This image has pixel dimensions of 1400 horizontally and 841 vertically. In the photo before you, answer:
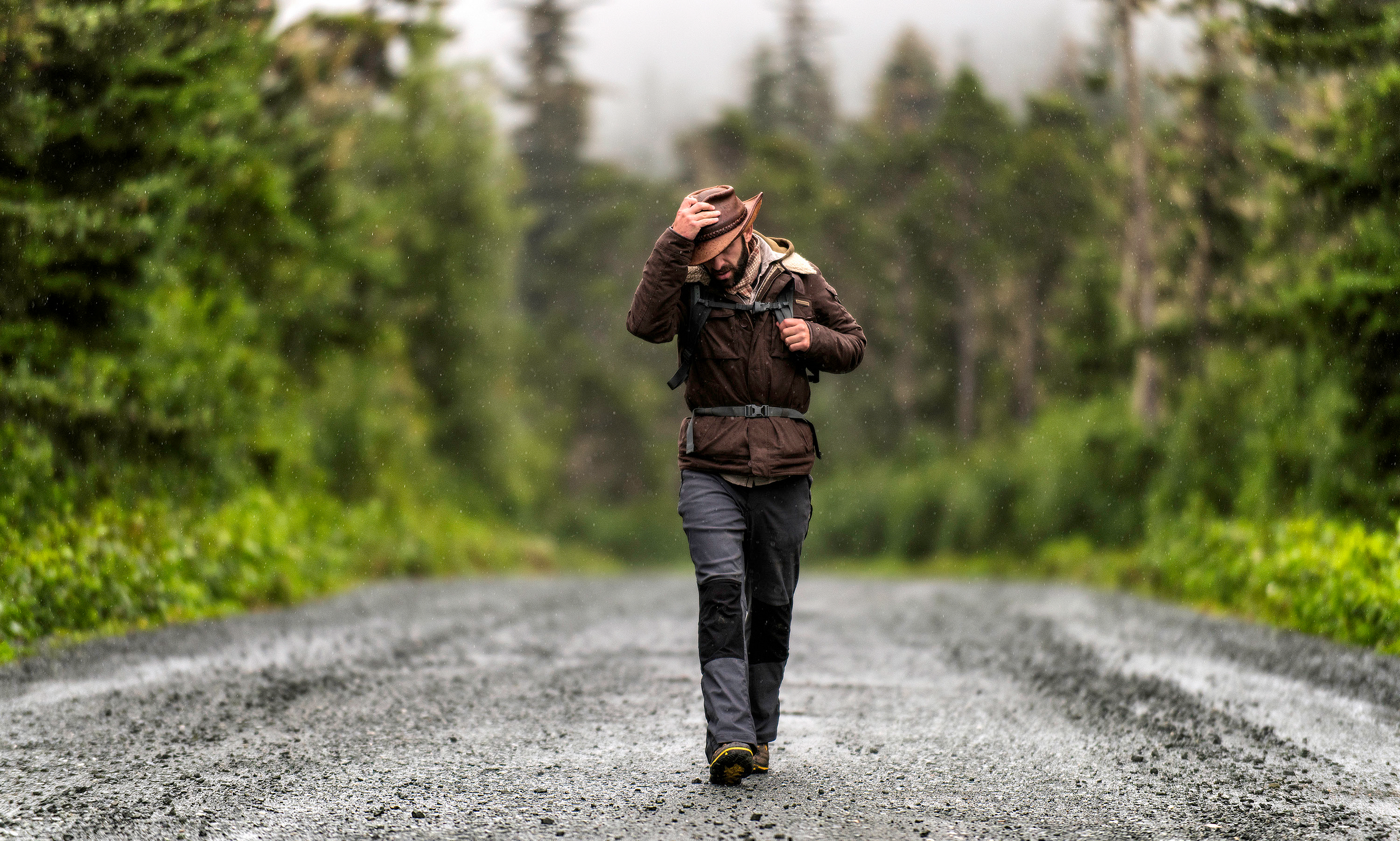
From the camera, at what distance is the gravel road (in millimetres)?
4148

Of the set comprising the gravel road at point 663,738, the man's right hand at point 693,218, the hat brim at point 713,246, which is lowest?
the gravel road at point 663,738

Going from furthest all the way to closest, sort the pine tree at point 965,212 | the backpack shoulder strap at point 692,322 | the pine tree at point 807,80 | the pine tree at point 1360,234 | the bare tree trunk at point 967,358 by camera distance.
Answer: the pine tree at point 807,80, the bare tree trunk at point 967,358, the pine tree at point 965,212, the pine tree at point 1360,234, the backpack shoulder strap at point 692,322

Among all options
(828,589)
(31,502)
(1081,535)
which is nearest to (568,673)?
(31,502)

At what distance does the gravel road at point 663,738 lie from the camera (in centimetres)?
415

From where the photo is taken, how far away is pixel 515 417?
33688 mm

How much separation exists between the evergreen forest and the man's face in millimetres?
5245

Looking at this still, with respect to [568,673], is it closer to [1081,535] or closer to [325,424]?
[325,424]

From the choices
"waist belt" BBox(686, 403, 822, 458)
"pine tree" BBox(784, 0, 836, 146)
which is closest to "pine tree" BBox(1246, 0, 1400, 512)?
"waist belt" BBox(686, 403, 822, 458)

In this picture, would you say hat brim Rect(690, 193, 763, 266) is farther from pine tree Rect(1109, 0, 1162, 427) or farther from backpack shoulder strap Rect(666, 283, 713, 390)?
pine tree Rect(1109, 0, 1162, 427)

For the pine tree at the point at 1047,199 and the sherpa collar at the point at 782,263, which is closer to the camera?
the sherpa collar at the point at 782,263

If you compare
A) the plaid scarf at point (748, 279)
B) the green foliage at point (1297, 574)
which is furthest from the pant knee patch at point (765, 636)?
the green foliage at point (1297, 574)

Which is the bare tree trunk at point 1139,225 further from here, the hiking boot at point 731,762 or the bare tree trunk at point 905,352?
the hiking boot at point 731,762

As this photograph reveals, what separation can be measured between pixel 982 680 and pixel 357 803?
404 centimetres

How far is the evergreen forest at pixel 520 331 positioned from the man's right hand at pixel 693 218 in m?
5.29
